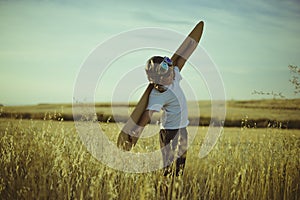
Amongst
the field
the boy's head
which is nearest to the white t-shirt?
the boy's head

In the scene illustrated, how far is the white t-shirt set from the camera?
4066mm

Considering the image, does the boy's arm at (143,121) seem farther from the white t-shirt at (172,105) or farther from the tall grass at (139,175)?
the tall grass at (139,175)

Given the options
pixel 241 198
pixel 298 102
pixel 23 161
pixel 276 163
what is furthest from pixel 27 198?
pixel 298 102

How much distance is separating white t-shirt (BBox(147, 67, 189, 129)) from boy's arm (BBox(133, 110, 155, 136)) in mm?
118

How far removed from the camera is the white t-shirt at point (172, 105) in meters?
4.07

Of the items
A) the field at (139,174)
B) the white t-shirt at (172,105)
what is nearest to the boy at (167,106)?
the white t-shirt at (172,105)

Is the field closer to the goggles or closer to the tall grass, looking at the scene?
the tall grass

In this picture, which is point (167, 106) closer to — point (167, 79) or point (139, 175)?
point (167, 79)

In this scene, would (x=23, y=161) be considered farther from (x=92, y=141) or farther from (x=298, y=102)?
(x=298, y=102)

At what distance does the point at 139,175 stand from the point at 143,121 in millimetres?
594

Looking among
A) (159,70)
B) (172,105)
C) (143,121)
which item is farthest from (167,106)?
(159,70)

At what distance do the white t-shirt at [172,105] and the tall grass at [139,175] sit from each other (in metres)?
0.44

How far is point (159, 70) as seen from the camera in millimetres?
3945

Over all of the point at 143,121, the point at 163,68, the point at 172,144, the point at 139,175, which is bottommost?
the point at 139,175
